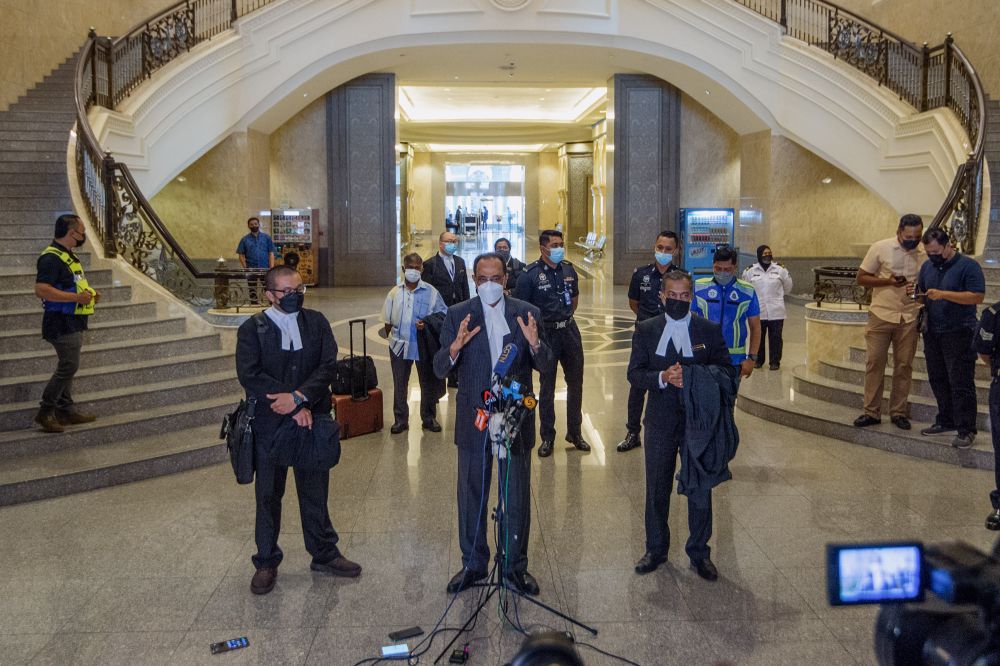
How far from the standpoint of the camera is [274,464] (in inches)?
193

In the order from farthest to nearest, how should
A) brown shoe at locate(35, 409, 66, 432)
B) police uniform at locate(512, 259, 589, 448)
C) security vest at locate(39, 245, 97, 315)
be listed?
police uniform at locate(512, 259, 589, 448) < brown shoe at locate(35, 409, 66, 432) < security vest at locate(39, 245, 97, 315)

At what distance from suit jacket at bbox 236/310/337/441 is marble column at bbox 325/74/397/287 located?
50.9 feet

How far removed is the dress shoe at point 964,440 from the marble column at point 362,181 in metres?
14.6

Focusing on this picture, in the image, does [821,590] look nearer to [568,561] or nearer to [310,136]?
[568,561]

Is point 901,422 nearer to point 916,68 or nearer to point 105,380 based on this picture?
point 105,380

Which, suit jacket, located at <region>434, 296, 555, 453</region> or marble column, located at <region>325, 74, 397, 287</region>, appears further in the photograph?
marble column, located at <region>325, 74, 397, 287</region>

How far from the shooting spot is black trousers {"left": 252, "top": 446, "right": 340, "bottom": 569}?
16.0ft

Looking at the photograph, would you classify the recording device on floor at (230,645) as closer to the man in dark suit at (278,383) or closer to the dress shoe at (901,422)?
the man in dark suit at (278,383)

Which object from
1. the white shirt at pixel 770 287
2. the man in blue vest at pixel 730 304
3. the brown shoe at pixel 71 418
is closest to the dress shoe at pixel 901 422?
the man in blue vest at pixel 730 304

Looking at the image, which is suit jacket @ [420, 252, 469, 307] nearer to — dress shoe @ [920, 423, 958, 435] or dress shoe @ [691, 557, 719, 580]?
dress shoe @ [920, 423, 958, 435]

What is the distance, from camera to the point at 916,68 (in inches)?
608

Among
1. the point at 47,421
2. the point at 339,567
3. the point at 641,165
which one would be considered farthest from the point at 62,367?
the point at 641,165

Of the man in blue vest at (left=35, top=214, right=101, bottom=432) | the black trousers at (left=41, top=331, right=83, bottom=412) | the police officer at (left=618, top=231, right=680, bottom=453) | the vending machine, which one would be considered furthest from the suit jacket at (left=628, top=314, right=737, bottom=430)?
the vending machine

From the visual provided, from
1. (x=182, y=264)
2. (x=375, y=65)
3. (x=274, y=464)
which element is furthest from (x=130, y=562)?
(x=375, y=65)
